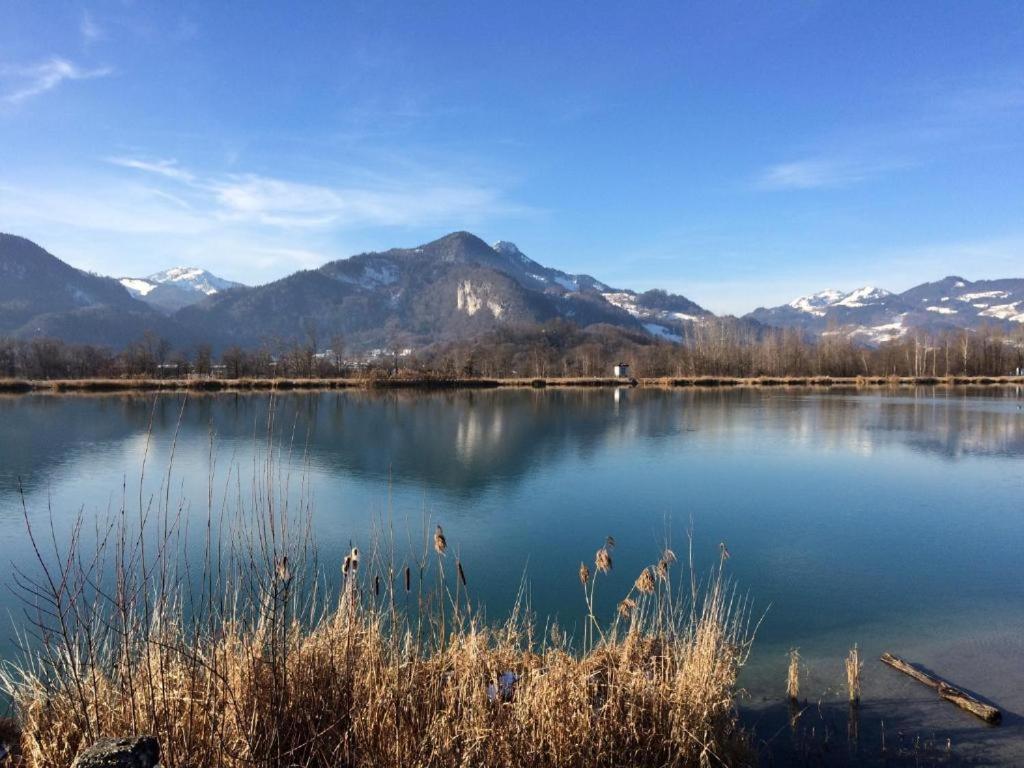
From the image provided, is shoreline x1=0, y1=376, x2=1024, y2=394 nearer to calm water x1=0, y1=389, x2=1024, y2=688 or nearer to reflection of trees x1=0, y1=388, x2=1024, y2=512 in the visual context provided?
reflection of trees x1=0, y1=388, x2=1024, y2=512

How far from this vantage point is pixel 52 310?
177 m

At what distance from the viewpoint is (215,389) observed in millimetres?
53656

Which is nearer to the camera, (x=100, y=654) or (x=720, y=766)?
A: (x=720, y=766)

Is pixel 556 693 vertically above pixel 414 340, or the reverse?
pixel 414 340

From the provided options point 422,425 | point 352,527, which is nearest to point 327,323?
point 422,425

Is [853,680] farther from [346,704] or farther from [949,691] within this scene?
[346,704]

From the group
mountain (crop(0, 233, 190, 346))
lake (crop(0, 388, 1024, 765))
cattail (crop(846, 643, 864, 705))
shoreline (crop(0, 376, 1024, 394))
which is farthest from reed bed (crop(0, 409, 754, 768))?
mountain (crop(0, 233, 190, 346))

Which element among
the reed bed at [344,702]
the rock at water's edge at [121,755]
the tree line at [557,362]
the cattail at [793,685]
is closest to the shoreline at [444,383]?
the tree line at [557,362]

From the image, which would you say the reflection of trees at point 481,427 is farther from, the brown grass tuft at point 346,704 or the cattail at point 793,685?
the cattail at point 793,685

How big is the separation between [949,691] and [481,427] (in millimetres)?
23070

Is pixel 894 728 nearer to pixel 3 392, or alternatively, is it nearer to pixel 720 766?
pixel 720 766

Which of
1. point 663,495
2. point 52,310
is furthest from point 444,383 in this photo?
point 52,310

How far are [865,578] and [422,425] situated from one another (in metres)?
21.9

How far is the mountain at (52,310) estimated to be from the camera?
467 ft
